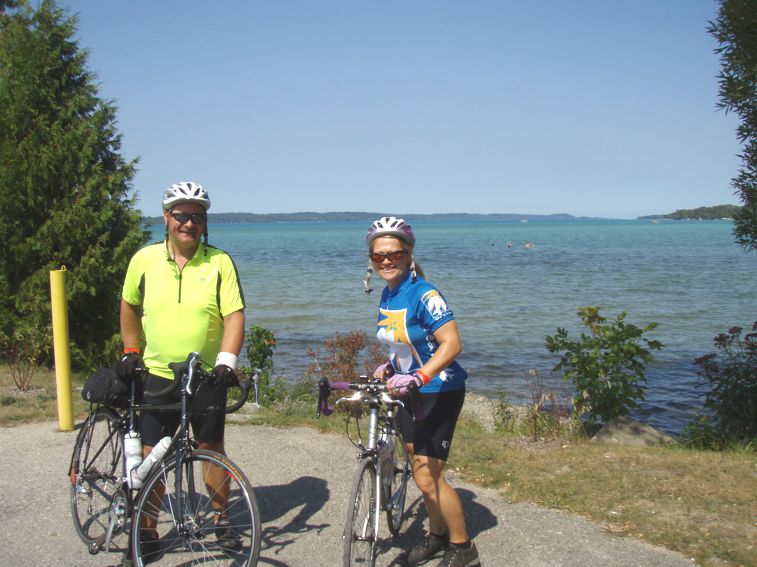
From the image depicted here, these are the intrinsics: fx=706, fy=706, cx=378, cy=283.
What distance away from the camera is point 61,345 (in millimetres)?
7004

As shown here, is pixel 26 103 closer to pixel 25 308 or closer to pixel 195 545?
pixel 25 308

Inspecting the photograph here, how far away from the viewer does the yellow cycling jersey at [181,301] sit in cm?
414

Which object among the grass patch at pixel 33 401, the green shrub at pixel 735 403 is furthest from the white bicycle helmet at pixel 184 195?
the green shrub at pixel 735 403

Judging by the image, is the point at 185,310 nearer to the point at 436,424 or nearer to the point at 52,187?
the point at 436,424

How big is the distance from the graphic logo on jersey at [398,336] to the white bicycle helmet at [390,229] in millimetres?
432

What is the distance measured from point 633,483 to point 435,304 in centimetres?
274

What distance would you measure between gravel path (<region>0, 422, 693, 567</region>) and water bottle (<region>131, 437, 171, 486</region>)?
0.68 meters

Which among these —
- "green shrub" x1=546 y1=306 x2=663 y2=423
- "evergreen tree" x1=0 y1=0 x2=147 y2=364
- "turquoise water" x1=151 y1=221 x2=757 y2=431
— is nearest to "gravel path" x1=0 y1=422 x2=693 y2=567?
"green shrub" x1=546 y1=306 x2=663 y2=423

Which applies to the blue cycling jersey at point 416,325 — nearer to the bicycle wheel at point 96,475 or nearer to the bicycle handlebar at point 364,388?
the bicycle handlebar at point 364,388

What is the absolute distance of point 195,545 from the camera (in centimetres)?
407

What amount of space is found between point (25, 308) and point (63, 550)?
6.53m

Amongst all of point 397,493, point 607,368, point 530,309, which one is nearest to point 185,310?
point 397,493

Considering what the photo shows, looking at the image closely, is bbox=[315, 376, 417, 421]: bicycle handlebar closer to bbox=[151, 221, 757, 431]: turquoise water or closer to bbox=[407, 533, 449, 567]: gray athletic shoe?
bbox=[407, 533, 449, 567]: gray athletic shoe

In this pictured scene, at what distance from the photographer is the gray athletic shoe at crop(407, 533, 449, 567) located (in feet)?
14.2
